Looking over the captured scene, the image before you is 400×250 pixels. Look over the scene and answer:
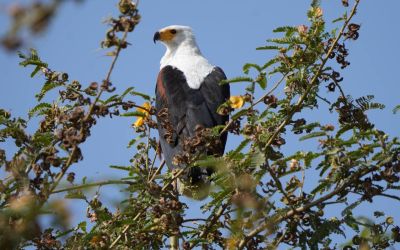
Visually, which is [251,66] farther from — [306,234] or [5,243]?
[5,243]

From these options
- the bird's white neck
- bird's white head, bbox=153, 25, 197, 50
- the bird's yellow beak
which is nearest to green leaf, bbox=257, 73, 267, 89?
the bird's white neck

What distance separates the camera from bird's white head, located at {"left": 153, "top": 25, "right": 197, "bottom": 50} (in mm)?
6844

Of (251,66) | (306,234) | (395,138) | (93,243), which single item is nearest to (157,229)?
(93,243)

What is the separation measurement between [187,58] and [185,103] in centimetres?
138

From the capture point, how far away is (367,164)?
8.91 ft

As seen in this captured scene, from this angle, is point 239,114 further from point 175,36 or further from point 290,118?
point 175,36

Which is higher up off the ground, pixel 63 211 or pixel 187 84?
pixel 187 84

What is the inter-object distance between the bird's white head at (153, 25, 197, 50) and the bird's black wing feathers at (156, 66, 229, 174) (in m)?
1.44

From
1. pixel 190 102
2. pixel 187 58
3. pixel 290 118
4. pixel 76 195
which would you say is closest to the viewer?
pixel 76 195

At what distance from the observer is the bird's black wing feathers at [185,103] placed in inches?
180

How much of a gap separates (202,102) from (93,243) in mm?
2513

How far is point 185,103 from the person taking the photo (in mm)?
4926

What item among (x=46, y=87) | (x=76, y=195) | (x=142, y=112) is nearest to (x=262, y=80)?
(x=142, y=112)

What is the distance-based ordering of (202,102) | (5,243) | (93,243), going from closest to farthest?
(5,243), (93,243), (202,102)
